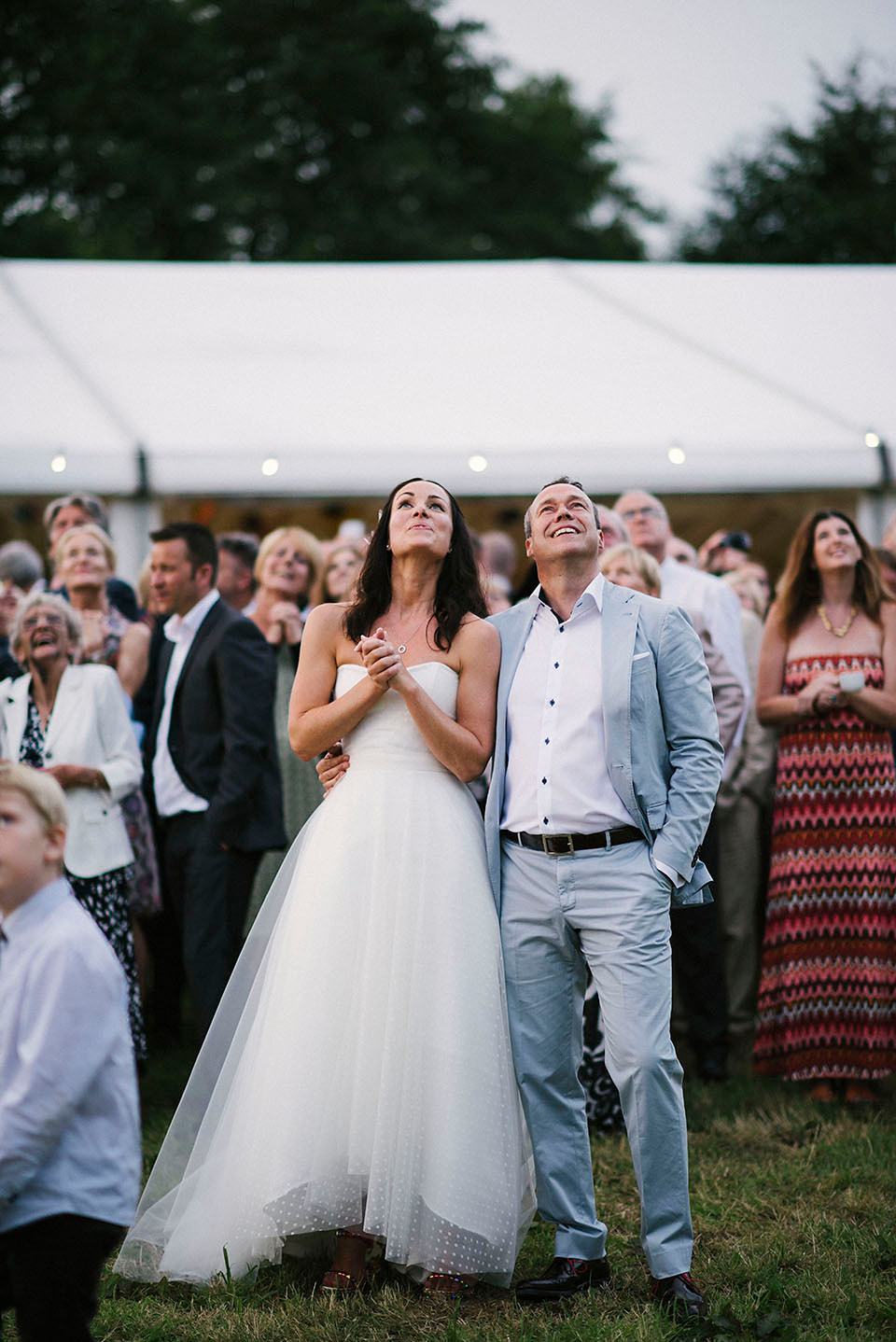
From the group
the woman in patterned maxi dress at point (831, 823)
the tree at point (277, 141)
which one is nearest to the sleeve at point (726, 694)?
the woman in patterned maxi dress at point (831, 823)

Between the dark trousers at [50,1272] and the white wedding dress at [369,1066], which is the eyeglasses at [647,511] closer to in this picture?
the white wedding dress at [369,1066]

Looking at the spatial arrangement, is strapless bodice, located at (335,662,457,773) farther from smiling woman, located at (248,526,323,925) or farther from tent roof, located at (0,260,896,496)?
tent roof, located at (0,260,896,496)

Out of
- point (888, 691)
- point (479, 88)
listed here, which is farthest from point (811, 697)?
point (479, 88)

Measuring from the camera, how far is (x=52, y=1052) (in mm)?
2311

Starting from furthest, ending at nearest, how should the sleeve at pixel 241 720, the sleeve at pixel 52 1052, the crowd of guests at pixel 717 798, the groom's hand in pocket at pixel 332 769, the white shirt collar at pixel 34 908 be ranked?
the crowd of guests at pixel 717 798
the sleeve at pixel 241 720
the groom's hand in pocket at pixel 332 769
the white shirt collar at pixel 34 908
the sleeve at pixel 52 1052

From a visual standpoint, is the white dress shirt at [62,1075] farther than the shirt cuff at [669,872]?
No

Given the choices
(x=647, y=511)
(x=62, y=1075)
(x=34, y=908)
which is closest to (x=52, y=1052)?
(x=62, y=1075)

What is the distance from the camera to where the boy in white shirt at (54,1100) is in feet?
7.54

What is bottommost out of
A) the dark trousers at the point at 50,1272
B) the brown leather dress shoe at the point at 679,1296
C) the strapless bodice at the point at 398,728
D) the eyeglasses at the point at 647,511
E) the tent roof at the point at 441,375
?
the brown leather dress shoe at the point at 679,1296

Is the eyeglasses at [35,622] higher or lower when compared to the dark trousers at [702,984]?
higher

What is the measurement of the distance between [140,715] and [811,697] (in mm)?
2802

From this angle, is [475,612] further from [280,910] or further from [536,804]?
[280,910]

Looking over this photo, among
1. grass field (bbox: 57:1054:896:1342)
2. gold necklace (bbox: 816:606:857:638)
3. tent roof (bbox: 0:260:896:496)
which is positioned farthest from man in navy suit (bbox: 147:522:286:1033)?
tent roof (bbox: 0:260:896:496)

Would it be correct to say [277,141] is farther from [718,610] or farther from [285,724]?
[718,610]
